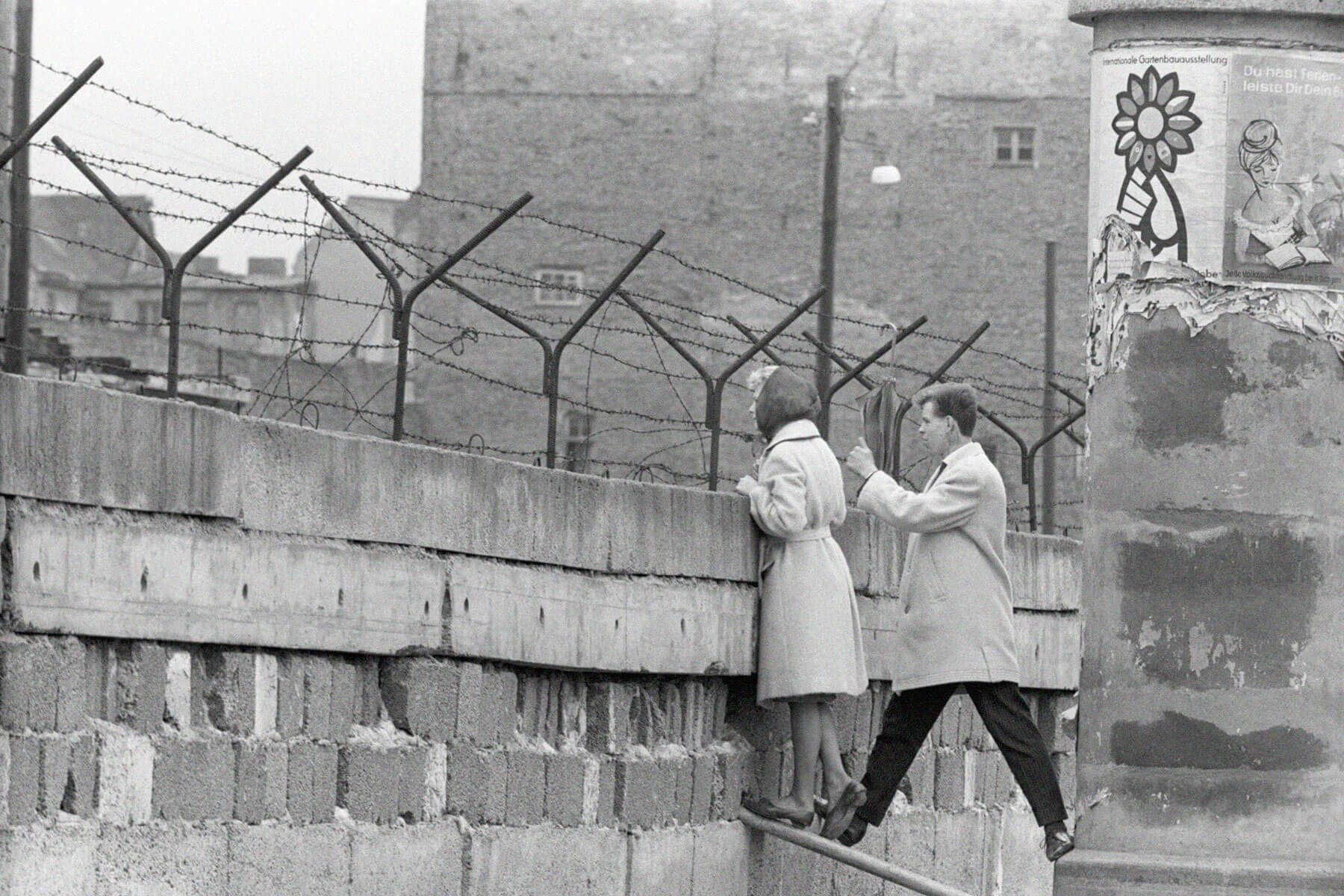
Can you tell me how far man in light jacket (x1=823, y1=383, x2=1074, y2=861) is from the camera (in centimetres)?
898

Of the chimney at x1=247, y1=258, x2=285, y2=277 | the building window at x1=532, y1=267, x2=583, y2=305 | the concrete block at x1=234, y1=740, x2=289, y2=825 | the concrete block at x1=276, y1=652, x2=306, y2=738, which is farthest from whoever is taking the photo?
the chimney at x1=247, y1=258, x2=285, y2=277

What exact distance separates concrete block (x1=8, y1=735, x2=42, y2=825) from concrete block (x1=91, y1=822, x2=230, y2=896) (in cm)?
26

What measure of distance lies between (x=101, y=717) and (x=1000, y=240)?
39039 millimetres

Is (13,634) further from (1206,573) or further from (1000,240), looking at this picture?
(1000,240)

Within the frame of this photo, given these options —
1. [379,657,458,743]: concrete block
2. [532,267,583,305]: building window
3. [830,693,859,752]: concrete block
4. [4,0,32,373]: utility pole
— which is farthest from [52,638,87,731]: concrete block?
[532,267,583,305]: building window

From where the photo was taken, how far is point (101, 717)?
240 inches

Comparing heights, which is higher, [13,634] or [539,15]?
[539,15]

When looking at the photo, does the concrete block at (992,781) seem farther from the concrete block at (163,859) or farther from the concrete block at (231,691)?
the concrete block at (163,859)

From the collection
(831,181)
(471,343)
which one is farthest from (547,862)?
(471,343)

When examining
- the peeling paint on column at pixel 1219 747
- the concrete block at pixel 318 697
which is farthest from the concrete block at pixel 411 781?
the peeling paint on column at pixel 1219 747

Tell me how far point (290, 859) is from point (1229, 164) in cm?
340

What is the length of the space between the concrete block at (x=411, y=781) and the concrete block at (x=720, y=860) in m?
1.82

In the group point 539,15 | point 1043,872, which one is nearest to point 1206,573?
point 1043,872

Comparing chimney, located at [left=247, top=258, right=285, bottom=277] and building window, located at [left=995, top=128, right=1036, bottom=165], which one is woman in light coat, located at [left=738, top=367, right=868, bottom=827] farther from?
chimney, located at [left=247, top=258, right=285, bottom=277]
